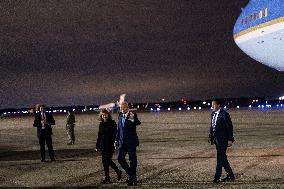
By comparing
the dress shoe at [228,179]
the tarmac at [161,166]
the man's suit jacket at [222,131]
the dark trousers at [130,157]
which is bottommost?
the dress shoe at [228,179]

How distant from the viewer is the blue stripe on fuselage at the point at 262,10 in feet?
75.1

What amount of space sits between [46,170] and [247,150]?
20.7 feet

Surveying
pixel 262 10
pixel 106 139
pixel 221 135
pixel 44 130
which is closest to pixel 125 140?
pixel 106 139

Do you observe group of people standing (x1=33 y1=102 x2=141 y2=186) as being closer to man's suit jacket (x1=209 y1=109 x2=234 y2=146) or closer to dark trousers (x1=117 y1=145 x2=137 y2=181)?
dark trousers (x1=117 y1=145 x2=137 y2=181)

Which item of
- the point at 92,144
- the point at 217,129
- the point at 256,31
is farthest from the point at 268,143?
the point at 256,31

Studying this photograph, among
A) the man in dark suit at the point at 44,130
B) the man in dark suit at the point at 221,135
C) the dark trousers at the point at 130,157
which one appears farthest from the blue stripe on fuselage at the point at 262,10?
the dark trousers at the point at 130,157

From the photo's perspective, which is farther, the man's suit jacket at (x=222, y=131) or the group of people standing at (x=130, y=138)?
the man's suit jacket at (x=222, y=131)

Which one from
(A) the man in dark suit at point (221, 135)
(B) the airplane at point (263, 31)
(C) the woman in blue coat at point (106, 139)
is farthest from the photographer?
(B) the airplane at point (263, 31)

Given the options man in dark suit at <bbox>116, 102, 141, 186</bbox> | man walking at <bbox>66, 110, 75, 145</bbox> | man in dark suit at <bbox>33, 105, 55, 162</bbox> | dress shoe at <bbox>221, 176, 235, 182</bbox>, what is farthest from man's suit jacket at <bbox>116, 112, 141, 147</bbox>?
man walking at <bbox>66, 110, 75, 145</bbox>

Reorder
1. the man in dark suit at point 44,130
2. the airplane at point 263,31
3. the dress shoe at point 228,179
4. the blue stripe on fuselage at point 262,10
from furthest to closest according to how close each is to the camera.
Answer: the airplane at point 263,31
the blue stripe on fuselage at point 262,10
the man in dark suit at point 44,130
the dress shoe at point 228,179

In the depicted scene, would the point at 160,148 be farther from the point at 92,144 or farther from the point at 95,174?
the point at 95,174

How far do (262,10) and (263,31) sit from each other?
4.18 ft

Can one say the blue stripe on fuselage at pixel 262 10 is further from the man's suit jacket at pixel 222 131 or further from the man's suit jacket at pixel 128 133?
the man's suit jacket at pixel 128 133

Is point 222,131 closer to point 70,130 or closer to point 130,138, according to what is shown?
point 130,138
